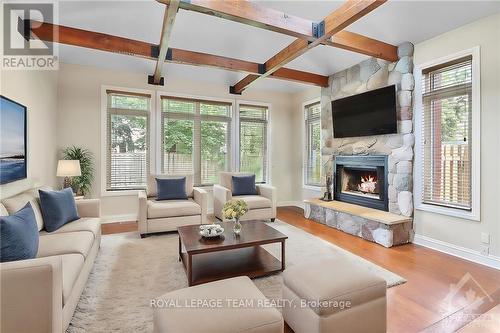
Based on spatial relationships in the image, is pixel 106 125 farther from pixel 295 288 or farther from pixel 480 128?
pixel 480 128

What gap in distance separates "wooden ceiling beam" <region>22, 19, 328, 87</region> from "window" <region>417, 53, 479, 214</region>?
2356 mm

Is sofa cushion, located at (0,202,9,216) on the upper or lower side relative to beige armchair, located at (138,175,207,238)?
upper

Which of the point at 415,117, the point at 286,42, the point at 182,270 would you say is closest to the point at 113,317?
the point at 182,270

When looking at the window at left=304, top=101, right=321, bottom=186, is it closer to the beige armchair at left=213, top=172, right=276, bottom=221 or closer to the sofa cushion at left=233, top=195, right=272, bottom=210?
the beige armchair at left=213, top=172, right=276, bottom=221

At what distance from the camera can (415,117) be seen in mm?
3525

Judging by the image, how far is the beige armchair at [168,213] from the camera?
3635mm

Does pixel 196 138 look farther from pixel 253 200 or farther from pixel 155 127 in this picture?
pixel 253 200

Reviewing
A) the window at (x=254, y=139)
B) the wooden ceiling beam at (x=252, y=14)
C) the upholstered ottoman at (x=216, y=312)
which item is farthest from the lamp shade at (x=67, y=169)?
the upholstered ottoman at (x=216, y=312)

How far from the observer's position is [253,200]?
4387 mm

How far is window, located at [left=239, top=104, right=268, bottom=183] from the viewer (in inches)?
226

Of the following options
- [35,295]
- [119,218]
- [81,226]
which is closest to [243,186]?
[119,218]

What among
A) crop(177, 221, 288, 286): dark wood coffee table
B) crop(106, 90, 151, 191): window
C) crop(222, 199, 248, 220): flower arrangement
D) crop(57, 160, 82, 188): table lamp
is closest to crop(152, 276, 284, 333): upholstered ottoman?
crop(177, 221, 288, 286): dark wood coffee table

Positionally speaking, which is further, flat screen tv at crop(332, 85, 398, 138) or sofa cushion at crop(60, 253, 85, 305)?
flat screen tv at crop(332, 85, 398, 138)

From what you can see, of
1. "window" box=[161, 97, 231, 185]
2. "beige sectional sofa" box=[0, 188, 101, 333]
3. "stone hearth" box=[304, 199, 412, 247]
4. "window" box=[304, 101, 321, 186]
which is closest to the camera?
"beige sectional sofa" box=[0, 188, 101, 333]
